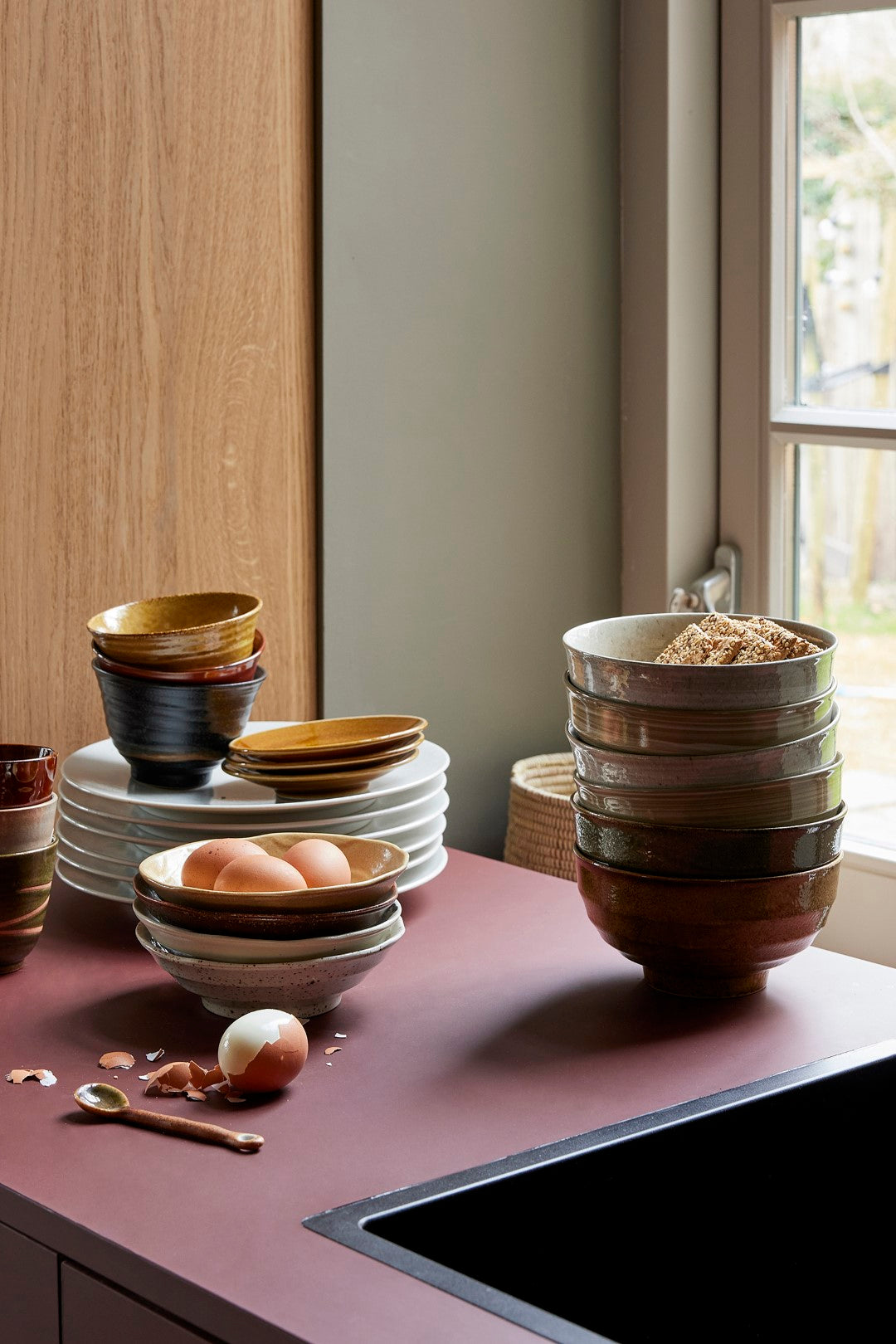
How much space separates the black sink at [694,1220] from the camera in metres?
0.83

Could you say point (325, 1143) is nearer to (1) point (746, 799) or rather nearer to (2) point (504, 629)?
(1) point (746, 799)

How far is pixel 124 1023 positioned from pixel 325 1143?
25cm

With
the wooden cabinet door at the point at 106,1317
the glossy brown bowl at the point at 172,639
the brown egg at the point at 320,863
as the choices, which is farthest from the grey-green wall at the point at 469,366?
the wooden cabinet door at the point at 106,1317

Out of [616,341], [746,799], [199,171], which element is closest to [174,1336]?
[746,799]

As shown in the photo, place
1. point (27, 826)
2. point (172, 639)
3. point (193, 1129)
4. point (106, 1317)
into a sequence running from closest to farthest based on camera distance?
point (106, 1317) < point (193, 1129) < point (27, 826) < point (172, 639)

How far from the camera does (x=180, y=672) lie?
1326 millimetres

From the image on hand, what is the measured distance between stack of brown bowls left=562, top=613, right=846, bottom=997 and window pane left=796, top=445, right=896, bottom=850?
3.17ft

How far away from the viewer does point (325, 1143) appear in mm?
899

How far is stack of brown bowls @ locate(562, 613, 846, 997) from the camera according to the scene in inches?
41.0

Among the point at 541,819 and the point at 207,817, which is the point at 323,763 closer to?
the point at 207,817

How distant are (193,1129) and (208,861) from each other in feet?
0.73

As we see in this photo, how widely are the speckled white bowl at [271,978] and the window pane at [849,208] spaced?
124 centimetres

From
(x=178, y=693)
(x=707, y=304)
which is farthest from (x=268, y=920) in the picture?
(x=707, y=304)

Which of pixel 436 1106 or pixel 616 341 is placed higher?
pixel 616 341
